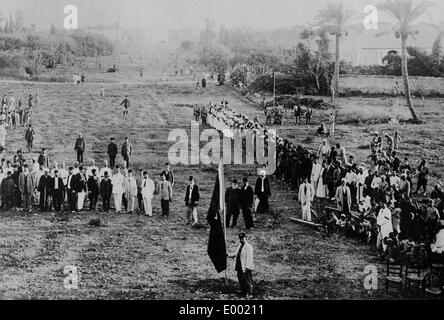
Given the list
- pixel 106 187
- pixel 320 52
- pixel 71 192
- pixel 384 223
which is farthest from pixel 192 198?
pixel 320 52

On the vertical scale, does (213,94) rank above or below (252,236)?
above

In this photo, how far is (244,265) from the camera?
36.2 ft

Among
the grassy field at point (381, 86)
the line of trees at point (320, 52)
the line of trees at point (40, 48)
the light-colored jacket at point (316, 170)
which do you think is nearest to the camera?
the light-colored jacket at point (316, 170)

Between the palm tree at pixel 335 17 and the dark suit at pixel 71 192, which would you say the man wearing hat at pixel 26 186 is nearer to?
the dark suit at pixel 71 192

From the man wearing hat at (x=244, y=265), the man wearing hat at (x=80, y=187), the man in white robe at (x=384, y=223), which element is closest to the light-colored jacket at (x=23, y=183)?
the man wearing hat at (x=80, y=187)

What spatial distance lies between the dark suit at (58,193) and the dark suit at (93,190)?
72cm

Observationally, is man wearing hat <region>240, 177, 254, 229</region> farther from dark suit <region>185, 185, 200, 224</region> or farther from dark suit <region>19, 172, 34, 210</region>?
dark suit <region>19, 172, 34, 210</region>

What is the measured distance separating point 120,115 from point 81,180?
17164 millimetres

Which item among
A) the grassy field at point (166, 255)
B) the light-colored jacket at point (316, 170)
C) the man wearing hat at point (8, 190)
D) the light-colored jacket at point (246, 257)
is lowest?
the grassy field at point (166, 255)

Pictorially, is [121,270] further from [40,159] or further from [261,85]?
[261,85]

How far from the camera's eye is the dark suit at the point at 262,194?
54.1 ft

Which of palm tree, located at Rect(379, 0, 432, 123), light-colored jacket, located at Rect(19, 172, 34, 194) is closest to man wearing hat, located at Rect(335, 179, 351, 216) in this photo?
light-colored jacket, located at Rect(19, 172, 34, 194)

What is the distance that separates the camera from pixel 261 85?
144 feet
